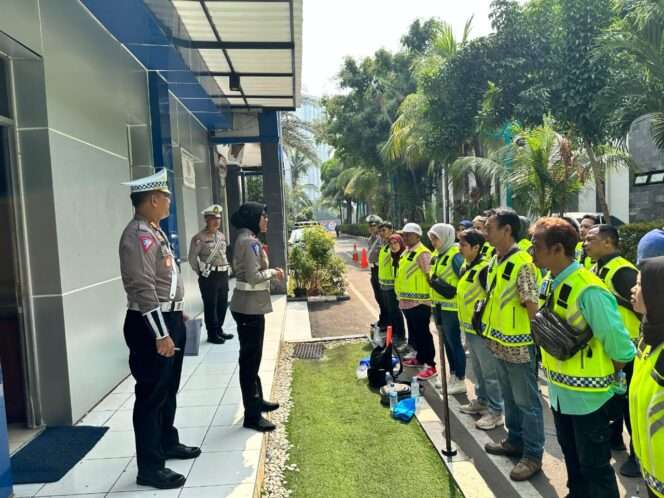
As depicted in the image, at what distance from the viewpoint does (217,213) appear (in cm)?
689

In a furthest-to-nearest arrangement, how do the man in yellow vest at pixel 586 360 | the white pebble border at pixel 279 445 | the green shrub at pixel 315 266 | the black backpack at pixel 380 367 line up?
the green shrub at pixel 315 266
the black backpack at pixel 380 367
the white pebble border at pixel 279 445
the man in yellow vest at pixel 586 360

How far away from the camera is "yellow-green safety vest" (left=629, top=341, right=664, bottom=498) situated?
1.75m

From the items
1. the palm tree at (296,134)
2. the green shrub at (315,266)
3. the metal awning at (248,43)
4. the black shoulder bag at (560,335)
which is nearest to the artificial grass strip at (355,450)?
the black shoulder bag at (560,335)

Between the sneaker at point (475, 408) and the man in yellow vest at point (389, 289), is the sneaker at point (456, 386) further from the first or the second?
the man in yellow vest at point (389, 289)

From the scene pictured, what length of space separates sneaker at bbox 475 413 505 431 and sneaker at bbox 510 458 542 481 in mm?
787

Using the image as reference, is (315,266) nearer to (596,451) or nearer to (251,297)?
(251,297)

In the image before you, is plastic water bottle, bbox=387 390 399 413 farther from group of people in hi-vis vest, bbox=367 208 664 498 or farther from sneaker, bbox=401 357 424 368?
sneaker, bbox=401 357 424 368

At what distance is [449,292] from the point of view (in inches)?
190

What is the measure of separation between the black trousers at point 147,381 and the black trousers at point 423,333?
322cm

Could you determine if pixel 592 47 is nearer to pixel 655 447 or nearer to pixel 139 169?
pixel 139 169

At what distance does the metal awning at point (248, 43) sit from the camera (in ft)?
19.8

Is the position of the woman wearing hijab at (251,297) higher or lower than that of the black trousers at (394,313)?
higher

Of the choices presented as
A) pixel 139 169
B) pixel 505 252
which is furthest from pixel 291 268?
pixel 505 252

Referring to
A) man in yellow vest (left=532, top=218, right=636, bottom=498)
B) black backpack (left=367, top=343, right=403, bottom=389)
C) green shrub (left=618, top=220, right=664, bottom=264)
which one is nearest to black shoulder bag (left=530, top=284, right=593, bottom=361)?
man in yellow vest (left=532, top=218, right=636, bottom=498)
